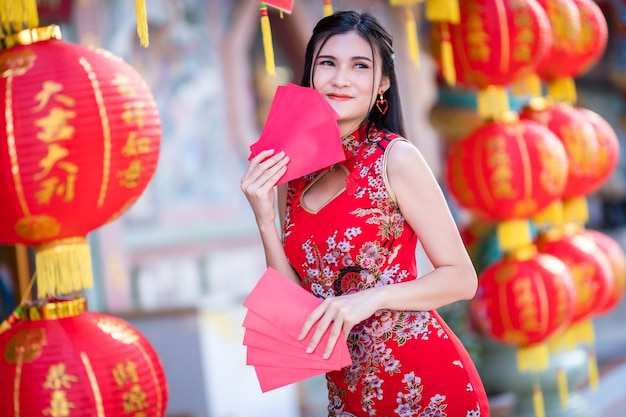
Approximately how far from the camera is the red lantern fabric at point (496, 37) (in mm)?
3248

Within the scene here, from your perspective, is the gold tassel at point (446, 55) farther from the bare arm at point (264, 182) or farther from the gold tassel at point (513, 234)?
the bare arm at point (264, 182)

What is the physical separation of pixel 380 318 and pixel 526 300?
1744 millimetres

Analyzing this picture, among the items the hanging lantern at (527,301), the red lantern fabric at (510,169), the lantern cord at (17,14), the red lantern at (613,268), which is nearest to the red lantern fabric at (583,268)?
the red lantern at (613,268)

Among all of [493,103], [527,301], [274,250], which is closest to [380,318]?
[274,250]

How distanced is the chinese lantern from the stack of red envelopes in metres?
0.56

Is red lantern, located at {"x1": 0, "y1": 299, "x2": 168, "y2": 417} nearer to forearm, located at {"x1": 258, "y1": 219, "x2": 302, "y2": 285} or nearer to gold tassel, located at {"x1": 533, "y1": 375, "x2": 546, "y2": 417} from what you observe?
forearm, located at {"x1": 258, "y1": 219, "x2": 302, "y2": 285}

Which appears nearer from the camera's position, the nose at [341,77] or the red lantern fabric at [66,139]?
the nose at [341,77]

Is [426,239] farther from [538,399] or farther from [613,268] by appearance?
[613,268]

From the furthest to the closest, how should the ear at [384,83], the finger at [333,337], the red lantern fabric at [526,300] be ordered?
1. the red lantern fabric at [526,300]
2. the ear at [384,83]
3. the finger at [333,337]

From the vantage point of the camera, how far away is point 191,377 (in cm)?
391

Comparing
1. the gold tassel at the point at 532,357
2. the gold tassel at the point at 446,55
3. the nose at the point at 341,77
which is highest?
the gold tassel at the point at 446,55

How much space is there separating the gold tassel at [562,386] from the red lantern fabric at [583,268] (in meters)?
0.31

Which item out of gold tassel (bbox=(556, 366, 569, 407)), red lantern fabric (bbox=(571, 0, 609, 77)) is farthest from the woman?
gold tassel (bbox=(556, 366, 569, 407))

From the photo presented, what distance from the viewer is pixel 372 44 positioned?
1795mm
